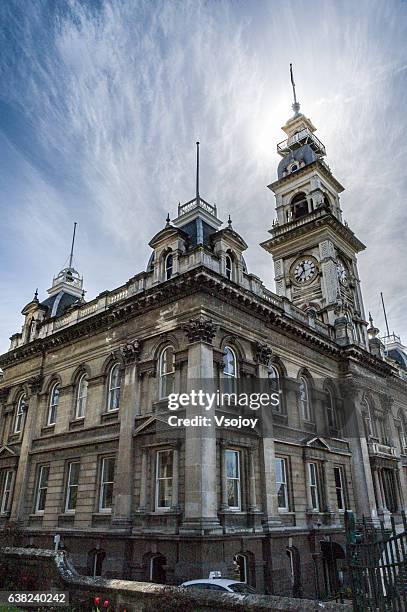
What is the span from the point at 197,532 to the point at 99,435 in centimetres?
780

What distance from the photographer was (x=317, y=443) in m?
24.1

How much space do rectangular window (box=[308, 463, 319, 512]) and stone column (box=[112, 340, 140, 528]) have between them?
926 cm

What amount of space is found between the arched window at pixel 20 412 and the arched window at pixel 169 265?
1262cm

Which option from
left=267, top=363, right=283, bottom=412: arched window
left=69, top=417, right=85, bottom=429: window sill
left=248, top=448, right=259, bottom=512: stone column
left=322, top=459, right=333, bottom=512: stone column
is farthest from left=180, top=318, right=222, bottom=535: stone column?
left=322, top=459, right=333, bottom=512: stone column

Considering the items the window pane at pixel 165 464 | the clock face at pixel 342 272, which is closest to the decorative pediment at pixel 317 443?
the window pane at pixel 165 464

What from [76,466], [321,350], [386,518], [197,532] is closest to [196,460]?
[197,532]

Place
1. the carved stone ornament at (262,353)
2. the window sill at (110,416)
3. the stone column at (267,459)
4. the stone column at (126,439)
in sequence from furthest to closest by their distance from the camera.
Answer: the carved stone ornament at (262,353)
the window sill at (110,416)
the stone column at (267,459)
the stone column at (126,439)

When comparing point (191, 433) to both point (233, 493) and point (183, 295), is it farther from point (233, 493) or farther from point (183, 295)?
point (183, 295)

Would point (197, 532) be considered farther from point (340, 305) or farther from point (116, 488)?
point (340, 305)

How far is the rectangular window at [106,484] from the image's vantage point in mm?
20781

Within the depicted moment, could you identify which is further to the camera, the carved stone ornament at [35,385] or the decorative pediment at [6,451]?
the carved stone ornament at [35,385]

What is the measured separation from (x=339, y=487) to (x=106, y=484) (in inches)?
508

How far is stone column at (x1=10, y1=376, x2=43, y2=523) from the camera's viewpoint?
24.2 metres

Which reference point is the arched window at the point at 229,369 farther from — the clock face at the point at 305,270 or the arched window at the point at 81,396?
the clock face at the point at 305,270
